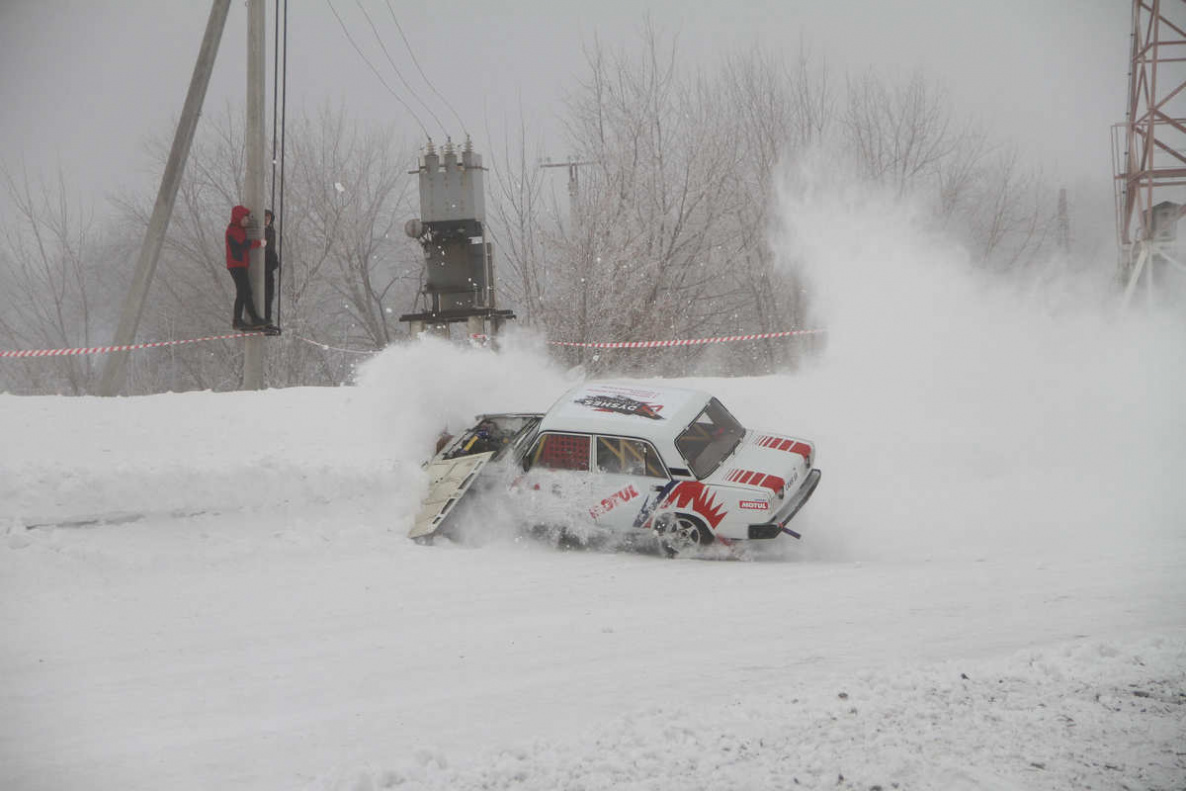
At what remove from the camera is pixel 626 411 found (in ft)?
30.8

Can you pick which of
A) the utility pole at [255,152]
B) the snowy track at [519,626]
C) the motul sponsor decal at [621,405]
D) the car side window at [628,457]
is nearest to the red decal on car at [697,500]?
the car side window at [628,457]

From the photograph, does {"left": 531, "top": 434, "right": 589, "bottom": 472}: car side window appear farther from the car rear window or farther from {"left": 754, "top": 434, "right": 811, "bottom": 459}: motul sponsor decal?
{"left": 754, "top": 434, "right": 811, "bottom": 459}: motul sponsor decal

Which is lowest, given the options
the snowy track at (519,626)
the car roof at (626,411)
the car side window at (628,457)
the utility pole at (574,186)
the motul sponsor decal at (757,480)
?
the snowy track at (519,626)

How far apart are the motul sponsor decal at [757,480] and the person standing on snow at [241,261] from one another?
7708 millimetres

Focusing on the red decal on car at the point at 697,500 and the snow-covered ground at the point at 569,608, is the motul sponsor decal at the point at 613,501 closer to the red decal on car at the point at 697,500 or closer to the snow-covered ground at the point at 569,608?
the red decal on car at the point at 697,500

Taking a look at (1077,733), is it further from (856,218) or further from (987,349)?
(856,218)

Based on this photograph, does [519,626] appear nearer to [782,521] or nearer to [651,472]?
[651,472]

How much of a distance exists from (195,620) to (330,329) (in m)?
28.7

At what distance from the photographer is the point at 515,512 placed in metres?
9.40

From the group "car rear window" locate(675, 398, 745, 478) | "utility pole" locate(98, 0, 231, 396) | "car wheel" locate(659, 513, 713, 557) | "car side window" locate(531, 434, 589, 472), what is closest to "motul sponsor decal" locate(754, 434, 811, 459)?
"car rear window" locate(675, 398, 745, 478)

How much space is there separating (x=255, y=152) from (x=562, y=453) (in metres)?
7.41

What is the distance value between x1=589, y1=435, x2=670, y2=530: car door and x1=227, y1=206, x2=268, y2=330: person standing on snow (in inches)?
251

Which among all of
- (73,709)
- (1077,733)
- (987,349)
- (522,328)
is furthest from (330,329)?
(1077,733)

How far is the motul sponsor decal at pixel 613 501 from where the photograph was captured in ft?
29.2
